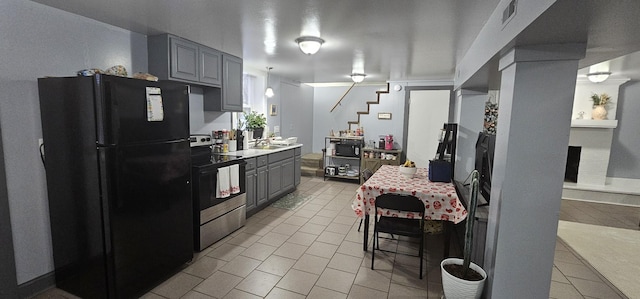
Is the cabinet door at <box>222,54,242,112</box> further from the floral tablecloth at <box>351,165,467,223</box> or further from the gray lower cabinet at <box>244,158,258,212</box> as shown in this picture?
the floral tablecloth at <box>351,165,467,223</box>

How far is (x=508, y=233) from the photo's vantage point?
1.83 meters

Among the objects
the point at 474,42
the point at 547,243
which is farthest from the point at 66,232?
the point at 474,42

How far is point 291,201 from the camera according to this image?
4.85 m

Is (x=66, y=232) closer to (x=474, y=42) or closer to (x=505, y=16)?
(x=505, y=16)

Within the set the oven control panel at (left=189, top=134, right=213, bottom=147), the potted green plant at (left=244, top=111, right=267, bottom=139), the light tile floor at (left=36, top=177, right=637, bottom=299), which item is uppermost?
the potted green plant at (left=244, top=111, right=267, bottom=139)

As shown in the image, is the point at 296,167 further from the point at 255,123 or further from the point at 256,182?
the point at 256,182

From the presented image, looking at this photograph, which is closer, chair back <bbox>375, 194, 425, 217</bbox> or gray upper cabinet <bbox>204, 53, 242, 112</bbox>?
chair back <bbox>375, 194, 425, 217</bbox>

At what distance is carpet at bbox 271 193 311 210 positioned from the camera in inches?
181

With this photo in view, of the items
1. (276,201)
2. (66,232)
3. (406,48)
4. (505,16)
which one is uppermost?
(406,48)

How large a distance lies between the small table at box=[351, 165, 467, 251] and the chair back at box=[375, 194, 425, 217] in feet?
0.49

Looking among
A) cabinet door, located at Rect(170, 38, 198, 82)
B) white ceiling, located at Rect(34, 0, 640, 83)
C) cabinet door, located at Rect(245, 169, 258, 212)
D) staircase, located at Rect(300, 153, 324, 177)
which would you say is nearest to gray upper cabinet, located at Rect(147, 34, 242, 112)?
cabinet door, located at Rect(170, 38, 198, 82)

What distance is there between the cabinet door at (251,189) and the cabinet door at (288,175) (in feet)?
2.90

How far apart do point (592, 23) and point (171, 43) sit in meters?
3.27

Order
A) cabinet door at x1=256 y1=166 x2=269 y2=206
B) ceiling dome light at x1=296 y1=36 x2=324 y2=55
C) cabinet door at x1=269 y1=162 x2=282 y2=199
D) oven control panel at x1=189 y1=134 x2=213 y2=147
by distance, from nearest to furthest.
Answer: ceiling dome light at x1=296 y1=36 x2=324 y2=55, oven control panel at x1=189 y1=134 x2=213 y2=147, cabinet door at x1=256 y1=166 x2=269 y2=206, cabinet door at x1=269 y1=162 x2=282 y2=199
